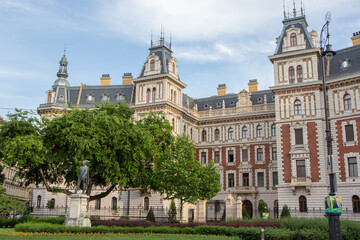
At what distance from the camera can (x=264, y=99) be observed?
188 feet

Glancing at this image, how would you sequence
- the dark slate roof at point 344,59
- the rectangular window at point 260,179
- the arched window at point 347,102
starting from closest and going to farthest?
the arched window at point 347,102 < the dark slate roof at point 344,59 < the rectangular window at point 260,179

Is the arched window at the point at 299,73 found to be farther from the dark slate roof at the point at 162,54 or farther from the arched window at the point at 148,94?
the arched window at the point at 148,94

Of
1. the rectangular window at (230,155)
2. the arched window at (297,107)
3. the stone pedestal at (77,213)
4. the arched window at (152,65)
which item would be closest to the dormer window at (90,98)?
the arched window at (152,65)

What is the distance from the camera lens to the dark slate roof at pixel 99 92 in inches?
2347

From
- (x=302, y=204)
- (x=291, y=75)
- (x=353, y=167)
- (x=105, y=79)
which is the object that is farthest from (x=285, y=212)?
(x=105, y=79)

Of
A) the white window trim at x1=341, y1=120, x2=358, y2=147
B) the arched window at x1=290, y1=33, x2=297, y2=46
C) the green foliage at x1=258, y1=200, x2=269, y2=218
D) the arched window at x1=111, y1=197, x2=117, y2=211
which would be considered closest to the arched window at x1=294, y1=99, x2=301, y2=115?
the white window trim at x1=341, y1=120, x2=358, y2=147

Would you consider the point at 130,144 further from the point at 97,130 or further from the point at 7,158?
the point at 7,158

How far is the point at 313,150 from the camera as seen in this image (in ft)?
144

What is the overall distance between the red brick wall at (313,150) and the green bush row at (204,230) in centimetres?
2032

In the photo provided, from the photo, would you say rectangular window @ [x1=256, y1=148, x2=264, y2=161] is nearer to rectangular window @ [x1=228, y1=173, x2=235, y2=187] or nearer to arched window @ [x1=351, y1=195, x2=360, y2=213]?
rectangular window @ [x1=228, y1=173, x2=235, y2=187]

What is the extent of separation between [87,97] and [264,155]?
91.1 ft

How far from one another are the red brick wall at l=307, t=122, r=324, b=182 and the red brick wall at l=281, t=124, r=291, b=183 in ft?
7.82

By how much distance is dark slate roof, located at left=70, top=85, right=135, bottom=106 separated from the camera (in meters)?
59.6

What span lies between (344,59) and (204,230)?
29.6 metres
